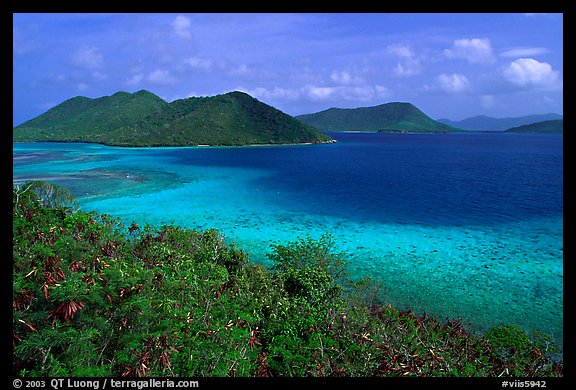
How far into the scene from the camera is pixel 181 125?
343 feet

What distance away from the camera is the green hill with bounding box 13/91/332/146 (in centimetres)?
9850

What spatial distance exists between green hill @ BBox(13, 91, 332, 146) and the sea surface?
169 ft

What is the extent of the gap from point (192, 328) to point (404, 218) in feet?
70.1

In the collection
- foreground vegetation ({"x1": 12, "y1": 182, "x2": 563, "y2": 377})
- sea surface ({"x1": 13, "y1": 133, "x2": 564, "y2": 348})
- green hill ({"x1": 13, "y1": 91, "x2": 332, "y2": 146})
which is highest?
green hill ({"x1": 13, "y1": 91, "x2": 332, "y2": 146})

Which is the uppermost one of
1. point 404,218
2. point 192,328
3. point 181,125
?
point 181,125

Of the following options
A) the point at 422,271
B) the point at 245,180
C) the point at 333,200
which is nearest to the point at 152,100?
the point at 245,180

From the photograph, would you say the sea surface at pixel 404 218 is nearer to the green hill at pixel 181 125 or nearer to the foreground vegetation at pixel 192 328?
the foreground vegetation at pixel 192 328

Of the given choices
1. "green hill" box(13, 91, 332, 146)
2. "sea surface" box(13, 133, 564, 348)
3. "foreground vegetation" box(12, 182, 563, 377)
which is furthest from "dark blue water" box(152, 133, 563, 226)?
"green hill" box(13, 91, 332, 146)

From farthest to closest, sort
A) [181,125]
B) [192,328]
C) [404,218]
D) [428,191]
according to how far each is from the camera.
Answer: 1. [181,125]
2. [428,191]
3. [404,218]
4. [192,328]

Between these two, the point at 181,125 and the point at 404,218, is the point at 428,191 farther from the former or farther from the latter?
the point at 181,125

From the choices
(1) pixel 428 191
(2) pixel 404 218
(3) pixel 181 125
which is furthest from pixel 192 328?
(3) pixel 181 125

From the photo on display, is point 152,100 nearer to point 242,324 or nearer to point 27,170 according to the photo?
point 27,170

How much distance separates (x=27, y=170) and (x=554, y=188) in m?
62.6

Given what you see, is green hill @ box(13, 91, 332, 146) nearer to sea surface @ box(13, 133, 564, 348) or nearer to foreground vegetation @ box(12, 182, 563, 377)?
sea surface @ box(13, 133, 564, 348)
